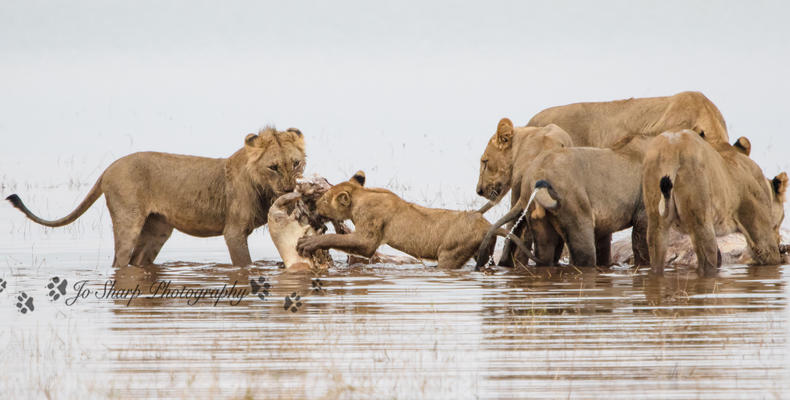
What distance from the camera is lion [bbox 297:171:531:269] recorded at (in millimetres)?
10734

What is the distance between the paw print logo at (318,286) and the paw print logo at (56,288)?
171cm

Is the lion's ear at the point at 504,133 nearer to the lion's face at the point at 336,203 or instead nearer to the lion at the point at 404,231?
the lion at the point at 404,231

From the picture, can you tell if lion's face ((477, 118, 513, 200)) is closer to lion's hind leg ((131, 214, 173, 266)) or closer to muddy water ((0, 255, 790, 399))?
muddy water ((0, 255, 790, 399))

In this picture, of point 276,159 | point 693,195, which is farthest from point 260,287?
point 693,195

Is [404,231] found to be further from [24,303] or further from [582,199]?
[24,303]

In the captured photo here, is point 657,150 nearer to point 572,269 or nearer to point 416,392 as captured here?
point 572,269

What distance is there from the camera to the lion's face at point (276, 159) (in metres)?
11.1

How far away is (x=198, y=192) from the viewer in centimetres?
1172

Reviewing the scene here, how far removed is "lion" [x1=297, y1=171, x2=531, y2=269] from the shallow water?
58cm

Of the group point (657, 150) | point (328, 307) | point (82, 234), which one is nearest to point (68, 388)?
point (328, 307)

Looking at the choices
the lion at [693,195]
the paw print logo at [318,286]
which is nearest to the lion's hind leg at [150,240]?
the paw print logo at [318,286]

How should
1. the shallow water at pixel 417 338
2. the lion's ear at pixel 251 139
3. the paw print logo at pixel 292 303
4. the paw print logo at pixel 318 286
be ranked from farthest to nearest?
the lion's ear at pixel 251 139
the paw print logo at pixel 318 286
the paw print logo at pixel 292 303
the shallow water at pixel 417 338

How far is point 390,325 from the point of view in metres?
7.21

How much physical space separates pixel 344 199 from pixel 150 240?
89.6 inches
